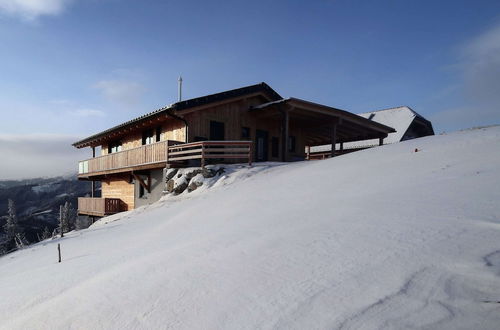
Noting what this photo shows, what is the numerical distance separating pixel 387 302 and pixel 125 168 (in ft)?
59.3

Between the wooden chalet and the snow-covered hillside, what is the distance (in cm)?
871

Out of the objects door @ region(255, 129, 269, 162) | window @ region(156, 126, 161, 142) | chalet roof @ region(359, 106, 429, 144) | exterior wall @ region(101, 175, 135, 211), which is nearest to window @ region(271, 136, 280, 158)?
door @ region(255, 129, 269, 162)

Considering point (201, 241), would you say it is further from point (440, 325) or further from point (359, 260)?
point (440, 325)

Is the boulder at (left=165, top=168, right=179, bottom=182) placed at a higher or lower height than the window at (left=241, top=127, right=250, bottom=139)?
lower

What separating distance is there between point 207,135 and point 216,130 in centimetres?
→ 85

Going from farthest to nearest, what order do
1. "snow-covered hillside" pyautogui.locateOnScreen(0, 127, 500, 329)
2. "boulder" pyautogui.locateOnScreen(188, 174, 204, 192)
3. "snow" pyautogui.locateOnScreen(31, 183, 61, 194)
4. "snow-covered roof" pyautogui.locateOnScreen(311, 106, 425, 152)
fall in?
"snow" pyautogui.locateOnScreen(31, 183, 61, 194), "snow-covered roof" pyautogui.locateOnScreen(311, 106, 425, 152), "boulder" pyautogui.locateOnScreen(188, 174, 204, 192), "snow-covered hillside" pyautogui.locateOnScreen(0, 127, 500, 329)

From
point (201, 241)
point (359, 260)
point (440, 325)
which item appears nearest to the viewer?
point (440, 325)

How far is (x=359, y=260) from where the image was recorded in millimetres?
2855

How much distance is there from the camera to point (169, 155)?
47.0 ft

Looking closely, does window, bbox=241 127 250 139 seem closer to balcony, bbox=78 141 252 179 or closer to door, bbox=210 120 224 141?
balcony, bbox=78 141 252 179

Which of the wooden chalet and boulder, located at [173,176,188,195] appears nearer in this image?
boulder, located at [173,176,188,195]

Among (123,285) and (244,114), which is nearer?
(123,285)

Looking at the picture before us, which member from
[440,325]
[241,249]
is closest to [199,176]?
[241,249]

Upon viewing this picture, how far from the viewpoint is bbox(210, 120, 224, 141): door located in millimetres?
16872
